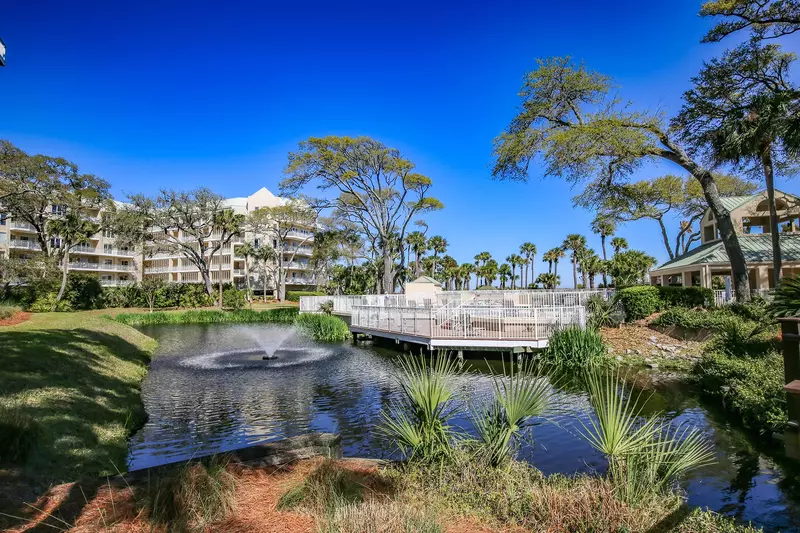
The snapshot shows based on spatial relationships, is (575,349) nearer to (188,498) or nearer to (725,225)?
(725,225)

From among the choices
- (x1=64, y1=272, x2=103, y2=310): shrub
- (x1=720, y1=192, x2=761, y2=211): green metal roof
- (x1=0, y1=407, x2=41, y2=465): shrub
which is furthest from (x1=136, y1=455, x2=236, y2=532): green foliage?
(x1=64, y1=272, x2=103, y2=310): shrub

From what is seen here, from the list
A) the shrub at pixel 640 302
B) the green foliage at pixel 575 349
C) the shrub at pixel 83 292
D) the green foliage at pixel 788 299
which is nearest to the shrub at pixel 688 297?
the shrub at pixel 640 302

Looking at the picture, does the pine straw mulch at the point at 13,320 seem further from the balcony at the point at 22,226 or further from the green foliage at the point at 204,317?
the balcony at the point at 22,226

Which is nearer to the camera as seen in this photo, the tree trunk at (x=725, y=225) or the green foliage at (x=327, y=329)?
the tree trunk at (x=725, y=225)

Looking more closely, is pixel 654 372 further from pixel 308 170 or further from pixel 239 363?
pixel 308 170

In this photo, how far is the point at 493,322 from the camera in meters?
16.4

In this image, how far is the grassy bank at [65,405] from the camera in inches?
212

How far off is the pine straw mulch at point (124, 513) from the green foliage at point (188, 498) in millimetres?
69

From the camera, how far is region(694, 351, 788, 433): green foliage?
7141mm

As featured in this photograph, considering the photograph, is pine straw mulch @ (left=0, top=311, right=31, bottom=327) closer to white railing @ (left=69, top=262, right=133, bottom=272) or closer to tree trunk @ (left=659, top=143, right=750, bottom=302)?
tree trunk @ (left=659, top=143, right=750, bottom=302)

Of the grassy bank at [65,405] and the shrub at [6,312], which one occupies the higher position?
the shrub at [6,312]

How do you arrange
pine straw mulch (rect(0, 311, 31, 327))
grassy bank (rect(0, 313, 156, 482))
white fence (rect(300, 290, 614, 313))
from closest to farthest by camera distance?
grassy bank (rect(0, 313, 156, 482)) < pine straw mulch (rect(0, 311, 31, 327)) < white fence (rect(300, 290, 614, 313))

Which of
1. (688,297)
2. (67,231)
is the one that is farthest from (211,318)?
(688,297)

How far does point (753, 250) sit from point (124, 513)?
31.4m
